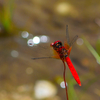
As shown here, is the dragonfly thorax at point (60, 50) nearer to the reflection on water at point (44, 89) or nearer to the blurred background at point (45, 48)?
the blurred background at point (45, 48)

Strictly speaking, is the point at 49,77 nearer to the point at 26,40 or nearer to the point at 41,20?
the point at 26,40

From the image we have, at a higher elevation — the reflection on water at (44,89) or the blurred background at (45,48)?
the blurred background at (45,48)

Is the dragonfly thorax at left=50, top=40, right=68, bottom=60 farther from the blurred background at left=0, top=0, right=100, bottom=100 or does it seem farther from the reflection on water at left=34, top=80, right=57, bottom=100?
the reflection on water at left=34, top=80, right=57, bottom=100

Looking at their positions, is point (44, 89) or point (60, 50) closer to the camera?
point (60, 50)

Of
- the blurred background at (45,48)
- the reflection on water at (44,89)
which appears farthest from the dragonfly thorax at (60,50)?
the reflection on water at (44,89)

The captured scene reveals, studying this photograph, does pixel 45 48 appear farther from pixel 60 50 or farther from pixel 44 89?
pixel 44 89

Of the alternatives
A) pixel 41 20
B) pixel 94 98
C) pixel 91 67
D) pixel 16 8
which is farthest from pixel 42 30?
pixel 94 98

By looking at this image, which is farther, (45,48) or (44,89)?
(44,89)

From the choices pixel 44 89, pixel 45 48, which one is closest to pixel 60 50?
pixel 45 48
